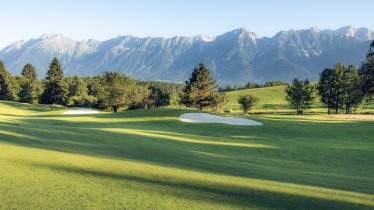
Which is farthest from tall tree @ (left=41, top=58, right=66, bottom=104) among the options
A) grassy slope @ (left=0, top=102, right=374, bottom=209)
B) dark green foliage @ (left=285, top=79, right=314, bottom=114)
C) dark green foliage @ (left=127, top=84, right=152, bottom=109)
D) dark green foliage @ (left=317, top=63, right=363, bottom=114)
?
grassy slope @ (left=0, top=102, right=374, bottom=209)

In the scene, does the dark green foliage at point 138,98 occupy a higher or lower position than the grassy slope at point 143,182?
higher

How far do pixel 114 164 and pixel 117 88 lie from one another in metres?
81.4

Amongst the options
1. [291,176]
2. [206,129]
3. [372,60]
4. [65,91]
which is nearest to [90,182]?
[291,176]

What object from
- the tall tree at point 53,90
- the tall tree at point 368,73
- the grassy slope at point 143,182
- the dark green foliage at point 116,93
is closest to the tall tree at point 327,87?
the dark green foliage at point 116,93

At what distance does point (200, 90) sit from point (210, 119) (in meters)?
54.7

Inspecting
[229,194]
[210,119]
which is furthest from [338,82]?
[229,194]

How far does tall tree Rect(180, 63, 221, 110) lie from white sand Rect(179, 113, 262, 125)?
49.3 meters

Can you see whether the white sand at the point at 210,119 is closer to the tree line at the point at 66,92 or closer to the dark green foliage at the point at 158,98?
the tree line at the point at 66,92

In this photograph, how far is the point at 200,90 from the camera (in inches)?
3789

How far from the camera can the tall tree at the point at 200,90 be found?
311 feet

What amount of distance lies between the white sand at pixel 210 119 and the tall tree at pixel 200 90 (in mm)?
49346

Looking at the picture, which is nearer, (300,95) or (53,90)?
(300,95)

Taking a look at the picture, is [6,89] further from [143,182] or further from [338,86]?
[143,182]

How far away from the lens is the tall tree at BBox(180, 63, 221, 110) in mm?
94938
